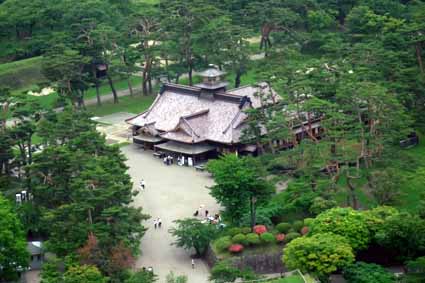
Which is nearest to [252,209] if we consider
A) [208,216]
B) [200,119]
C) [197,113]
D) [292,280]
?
[208,216]

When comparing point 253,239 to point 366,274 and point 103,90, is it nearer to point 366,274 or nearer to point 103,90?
point 366,274

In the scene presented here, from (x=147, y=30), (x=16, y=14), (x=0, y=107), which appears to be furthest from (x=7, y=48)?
(x=0, y=107)

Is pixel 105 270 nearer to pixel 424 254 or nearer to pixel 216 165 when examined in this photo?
pixel 216 165

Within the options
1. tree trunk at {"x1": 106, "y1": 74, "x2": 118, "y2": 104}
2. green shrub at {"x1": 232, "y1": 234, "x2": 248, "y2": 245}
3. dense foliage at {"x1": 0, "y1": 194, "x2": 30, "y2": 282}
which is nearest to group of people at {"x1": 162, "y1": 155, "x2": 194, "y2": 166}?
tree trunk at {"x1": 106, "y1": 74, "x2": 118, "y2": 104}

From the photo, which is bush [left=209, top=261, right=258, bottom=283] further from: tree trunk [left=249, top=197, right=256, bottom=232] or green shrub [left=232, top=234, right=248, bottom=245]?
tree trunk [left=249, top=197, right=256, bottom=232]

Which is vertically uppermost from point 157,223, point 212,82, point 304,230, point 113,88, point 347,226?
point 212,82

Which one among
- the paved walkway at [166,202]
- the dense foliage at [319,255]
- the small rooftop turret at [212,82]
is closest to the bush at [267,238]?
the paved walkway at [166,202]

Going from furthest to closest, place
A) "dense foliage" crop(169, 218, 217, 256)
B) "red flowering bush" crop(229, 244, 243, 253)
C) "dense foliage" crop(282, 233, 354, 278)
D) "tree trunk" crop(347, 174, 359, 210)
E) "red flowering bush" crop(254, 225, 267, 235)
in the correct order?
1. "tree trunk" crop(347, 174, 359, 210)
2. "red flowering bush" crop(254, 225, 267, 235)
3. "dense foliage" crop(169, 218, 217, 256)
4. "red flowering bush" crop(229, 244, 243, 253)
5. "dense foliage" crop(282, 233, 354, 278)
